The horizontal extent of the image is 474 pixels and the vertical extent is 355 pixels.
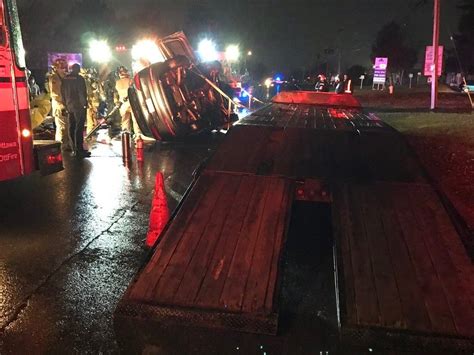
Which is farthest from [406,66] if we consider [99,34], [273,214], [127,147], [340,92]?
[273,214]

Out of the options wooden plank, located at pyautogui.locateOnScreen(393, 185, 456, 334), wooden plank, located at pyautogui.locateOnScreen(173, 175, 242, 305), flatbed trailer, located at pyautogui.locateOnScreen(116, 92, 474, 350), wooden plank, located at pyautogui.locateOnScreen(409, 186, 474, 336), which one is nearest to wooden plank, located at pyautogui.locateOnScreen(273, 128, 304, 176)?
flatbed trailer, located at pyautogui.locateOnScreen(116, 92, 474, 350)

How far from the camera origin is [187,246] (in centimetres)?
455

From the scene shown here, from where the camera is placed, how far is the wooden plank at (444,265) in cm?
364

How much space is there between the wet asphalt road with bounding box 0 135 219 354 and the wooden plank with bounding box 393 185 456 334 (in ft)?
8.52

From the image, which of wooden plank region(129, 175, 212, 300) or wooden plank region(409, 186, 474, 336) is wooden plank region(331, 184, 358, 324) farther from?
wooden plank region(129, 175, 212, 300)

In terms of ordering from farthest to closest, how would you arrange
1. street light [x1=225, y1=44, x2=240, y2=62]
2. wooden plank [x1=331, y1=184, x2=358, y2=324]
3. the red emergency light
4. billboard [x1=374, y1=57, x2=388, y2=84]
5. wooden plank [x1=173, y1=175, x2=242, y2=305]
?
billboard [x1=374, y1=57, x2=388, y2=84], street light [x1=225, y1=44, x2=240, y2=62], the red emergency light, wooden plank [x1=173, y1=175, x2=242, y2=305], wooden plank [x1=331, y1=184, x2=358, y2=324]

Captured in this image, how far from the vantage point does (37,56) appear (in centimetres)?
4784

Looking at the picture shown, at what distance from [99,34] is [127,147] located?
55853 millimetres

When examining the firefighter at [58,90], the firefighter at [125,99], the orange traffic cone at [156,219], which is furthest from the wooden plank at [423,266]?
the firefighter at [125,99]

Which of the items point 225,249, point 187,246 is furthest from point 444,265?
point 187,246

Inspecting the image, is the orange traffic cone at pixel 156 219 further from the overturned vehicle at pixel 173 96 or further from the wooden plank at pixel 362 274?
the overturned vehicle at pixel 173 96

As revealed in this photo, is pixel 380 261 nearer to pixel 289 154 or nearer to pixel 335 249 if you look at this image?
pixel 335 249

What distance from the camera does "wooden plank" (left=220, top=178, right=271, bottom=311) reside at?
3.89 metres

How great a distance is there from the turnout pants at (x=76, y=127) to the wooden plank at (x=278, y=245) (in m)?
7.34
